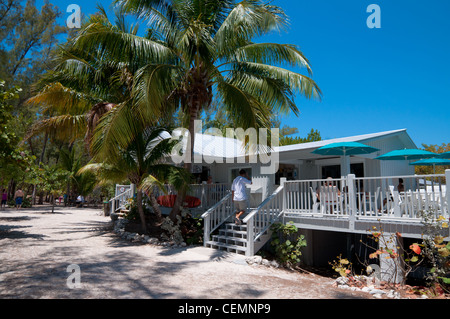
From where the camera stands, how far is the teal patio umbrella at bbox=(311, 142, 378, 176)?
1008 centimetres

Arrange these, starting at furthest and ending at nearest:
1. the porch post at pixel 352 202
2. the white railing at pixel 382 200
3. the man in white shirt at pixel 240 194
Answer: the man in white shirt at pixel 240 194 → the porch post at pixel 352 202 → the white railing at pixel 382 200

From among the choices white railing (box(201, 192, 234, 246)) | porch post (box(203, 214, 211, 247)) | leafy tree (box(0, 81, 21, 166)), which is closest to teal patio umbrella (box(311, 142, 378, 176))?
white railing (box(201, 192, 234, 246))

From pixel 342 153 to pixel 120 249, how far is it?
7777mm

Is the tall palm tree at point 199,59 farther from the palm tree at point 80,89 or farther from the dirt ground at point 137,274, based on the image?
the dirt ground at point 137,274

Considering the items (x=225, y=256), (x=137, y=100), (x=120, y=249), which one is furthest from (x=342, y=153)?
(x=120, y=249)

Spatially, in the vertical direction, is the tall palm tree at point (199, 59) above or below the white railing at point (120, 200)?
above

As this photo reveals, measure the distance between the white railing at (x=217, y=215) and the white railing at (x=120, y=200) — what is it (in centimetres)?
741

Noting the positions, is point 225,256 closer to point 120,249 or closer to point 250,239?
point 250,239

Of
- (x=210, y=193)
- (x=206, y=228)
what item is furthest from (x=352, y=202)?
(x=210, y=193)

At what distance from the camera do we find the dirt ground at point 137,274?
5469 mm

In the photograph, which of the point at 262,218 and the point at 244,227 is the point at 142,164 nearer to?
the point at 244,227

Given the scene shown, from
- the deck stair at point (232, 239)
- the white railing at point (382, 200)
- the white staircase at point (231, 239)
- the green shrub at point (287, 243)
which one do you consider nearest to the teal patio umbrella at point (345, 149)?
the white railing at point (382, 200)

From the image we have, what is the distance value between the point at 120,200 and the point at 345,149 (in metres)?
12.4

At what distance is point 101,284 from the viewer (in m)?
Answer: 5.82
